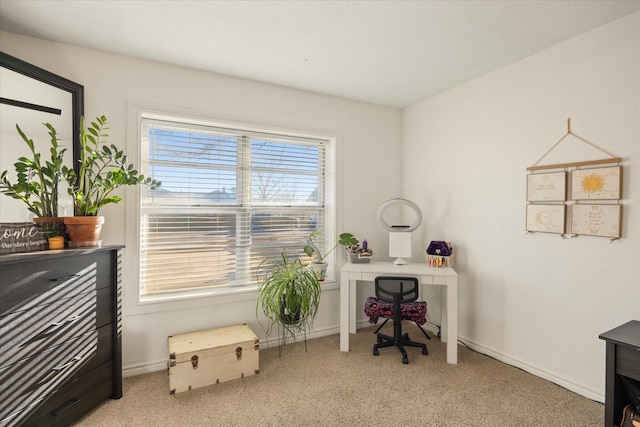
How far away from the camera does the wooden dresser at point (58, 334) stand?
158 centimetres

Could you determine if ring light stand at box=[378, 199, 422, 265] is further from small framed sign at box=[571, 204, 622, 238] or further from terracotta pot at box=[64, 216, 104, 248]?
terracotta pot at box=[64, 216, 104, 248]

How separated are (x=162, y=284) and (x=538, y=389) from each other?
9.74ft

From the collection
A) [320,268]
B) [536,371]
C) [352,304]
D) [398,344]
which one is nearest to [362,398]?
[398,344]

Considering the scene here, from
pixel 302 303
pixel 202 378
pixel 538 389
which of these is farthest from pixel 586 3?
pixel 202 378

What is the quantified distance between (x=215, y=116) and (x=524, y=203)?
2.65 meters

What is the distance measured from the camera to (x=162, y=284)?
271cm

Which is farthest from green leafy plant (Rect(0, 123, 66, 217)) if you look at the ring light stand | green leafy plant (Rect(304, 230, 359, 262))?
the ring light stand

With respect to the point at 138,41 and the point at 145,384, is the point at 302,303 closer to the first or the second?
the point at 145,384

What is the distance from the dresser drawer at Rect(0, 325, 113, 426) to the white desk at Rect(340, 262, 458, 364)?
1.80 meters

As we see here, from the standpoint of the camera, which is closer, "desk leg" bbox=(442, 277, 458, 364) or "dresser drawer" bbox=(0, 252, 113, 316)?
"dresser drawer" bbox=(0, 252, 113, 316)

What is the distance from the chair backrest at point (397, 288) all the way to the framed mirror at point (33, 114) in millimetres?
2363

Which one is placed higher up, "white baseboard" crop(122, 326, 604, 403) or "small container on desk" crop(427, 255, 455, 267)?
"small container on desk" crop(427, 255, 455, 267)

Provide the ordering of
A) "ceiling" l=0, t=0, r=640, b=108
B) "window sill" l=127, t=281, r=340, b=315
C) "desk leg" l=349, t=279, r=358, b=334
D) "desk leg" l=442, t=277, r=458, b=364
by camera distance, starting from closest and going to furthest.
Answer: "ceiling" l=0, t=0, r=640, b=108 < "window sill" l=127, t=281, r=340, b=315 < "desk leg" l=442, t=277, r=458, b=364 < "desk leg" l=349, t=279, r=358, b=334

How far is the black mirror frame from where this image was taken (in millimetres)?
1926
